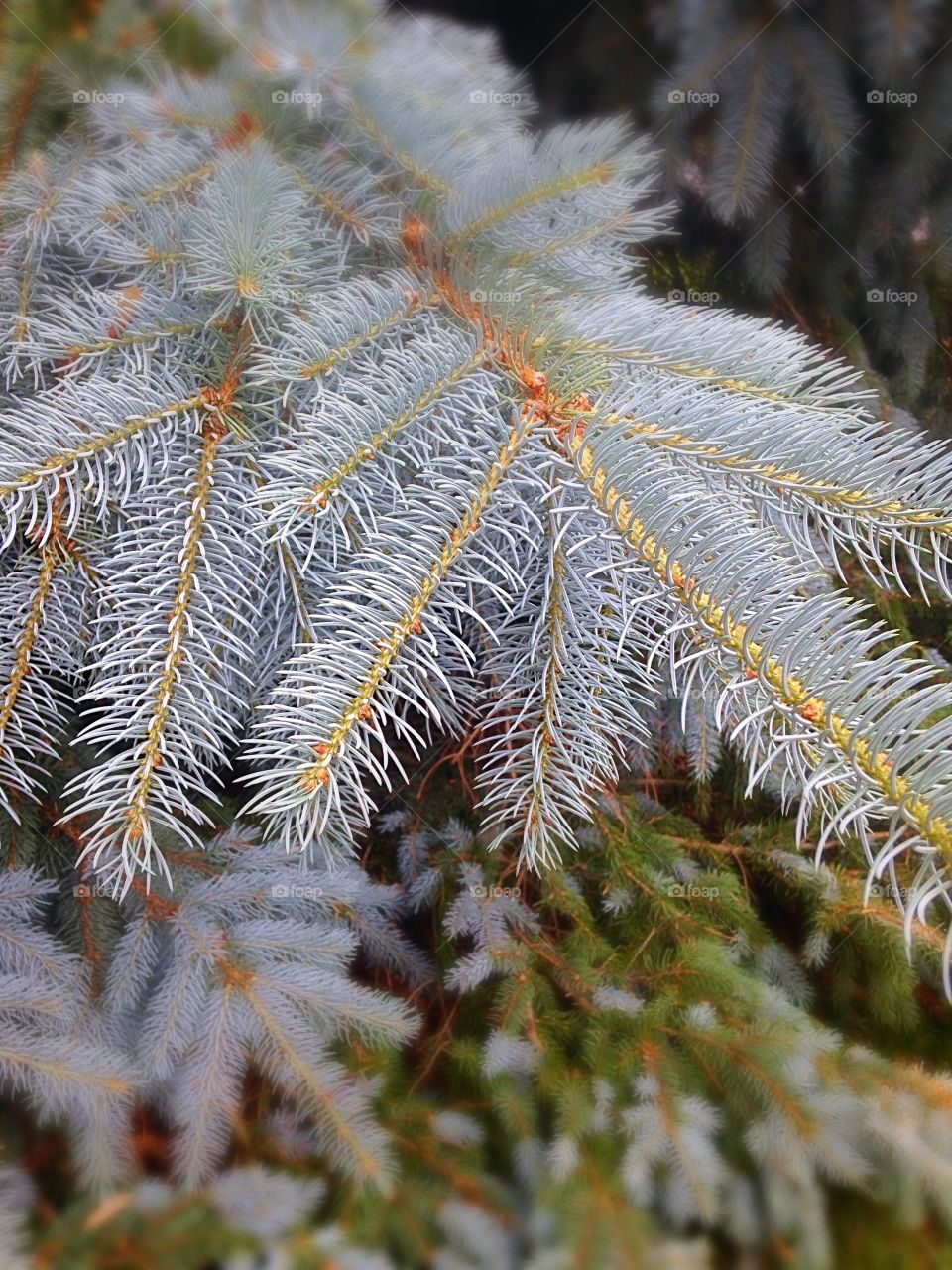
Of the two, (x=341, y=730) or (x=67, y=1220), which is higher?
(x=341, y=730)

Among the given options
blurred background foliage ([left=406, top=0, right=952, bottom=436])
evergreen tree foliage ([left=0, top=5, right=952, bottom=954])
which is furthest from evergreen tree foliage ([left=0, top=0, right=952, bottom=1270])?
blurred background foliage ([left=406, top=0, right=952, bottom=436])

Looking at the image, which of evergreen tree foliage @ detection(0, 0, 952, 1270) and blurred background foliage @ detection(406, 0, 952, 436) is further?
blurred background foliage @ detection(406, 0, 952, 436)

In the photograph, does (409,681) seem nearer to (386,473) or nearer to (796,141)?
(386,473)

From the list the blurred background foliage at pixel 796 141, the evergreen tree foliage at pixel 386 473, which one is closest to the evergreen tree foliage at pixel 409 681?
Result: the evergreen tree foliage at pixel 386 473

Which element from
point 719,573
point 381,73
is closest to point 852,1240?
point 719,573

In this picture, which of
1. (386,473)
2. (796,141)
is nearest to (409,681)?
(386,473)

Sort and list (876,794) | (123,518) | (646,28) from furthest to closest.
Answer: (646,28), (123,518), (876,794)

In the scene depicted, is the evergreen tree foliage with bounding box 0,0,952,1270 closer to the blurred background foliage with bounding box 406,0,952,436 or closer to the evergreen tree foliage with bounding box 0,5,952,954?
the evergreen tree foliage with bounding box 0,5,952,954

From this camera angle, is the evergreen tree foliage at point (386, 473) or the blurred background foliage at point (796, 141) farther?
the blurred background foliage at point (796, 141)

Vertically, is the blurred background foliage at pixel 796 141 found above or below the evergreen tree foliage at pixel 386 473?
above

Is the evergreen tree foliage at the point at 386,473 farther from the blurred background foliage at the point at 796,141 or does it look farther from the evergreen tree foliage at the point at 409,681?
the blurred background foliage at the point at 796,141

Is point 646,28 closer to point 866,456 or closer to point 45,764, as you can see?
point 866,456
